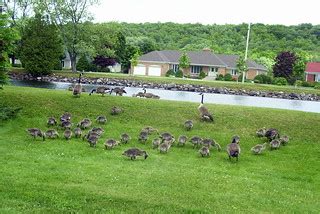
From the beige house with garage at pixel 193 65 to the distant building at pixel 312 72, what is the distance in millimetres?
13434

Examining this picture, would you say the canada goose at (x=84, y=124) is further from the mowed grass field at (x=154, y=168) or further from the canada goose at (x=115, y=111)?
the canada goose at (x=115, y=111)

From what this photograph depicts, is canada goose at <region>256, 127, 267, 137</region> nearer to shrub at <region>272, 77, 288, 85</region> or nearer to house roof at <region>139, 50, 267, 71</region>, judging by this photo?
shrub at <region>272, 77, 288, 85</region>

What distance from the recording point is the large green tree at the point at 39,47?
67.9m

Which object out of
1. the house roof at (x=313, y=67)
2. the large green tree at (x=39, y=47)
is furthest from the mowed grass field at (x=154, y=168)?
the house roof at (x=313, y=67)

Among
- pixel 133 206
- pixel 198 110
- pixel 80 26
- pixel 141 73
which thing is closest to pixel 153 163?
pixel 133 206

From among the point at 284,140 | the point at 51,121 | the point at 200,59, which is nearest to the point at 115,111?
the point at 51,121


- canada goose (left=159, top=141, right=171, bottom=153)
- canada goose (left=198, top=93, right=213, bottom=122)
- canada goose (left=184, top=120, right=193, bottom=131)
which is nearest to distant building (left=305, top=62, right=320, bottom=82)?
canada goose (left=198, top=93, right=213, bottom=122)

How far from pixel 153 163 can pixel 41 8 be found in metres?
66.6

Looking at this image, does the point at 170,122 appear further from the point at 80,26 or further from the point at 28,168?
the point at 80,26

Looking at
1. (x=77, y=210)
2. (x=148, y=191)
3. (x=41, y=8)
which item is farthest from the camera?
(x=41, y=8)

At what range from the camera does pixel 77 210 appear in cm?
1186

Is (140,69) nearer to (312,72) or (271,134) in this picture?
(312,72)

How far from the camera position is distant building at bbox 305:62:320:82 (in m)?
105

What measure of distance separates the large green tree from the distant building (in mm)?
63166
